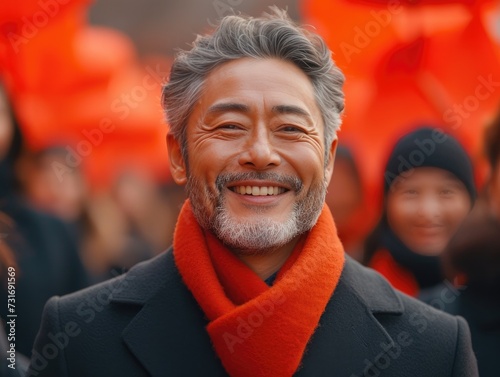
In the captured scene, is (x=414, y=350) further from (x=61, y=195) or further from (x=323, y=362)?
(x=61, y=195)

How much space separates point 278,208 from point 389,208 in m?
2.35

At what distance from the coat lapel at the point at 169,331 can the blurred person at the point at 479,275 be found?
140 cm

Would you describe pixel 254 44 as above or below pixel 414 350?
above

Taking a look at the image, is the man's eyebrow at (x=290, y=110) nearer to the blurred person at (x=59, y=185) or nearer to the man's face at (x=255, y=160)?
the man's face at (x=255, y=160)

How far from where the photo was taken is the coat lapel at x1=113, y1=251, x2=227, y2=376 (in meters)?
3.37

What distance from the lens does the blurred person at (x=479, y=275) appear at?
4340 mm

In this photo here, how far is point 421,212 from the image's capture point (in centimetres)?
545

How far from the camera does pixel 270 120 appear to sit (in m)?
3.42

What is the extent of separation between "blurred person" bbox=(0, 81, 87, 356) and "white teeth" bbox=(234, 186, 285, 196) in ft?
6.87

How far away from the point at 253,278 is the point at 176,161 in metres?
0.57

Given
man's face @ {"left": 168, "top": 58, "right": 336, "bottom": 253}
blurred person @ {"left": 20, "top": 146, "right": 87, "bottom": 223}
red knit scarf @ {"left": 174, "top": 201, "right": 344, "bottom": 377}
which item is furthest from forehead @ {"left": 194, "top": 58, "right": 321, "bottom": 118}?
blurred person @ {"left": 20, "top": 146, "right": 87, "bottom": 223}

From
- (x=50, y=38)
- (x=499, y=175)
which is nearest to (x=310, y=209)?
(x=499, y=175)

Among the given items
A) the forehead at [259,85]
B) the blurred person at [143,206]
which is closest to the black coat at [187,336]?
the forehead at [259,85]

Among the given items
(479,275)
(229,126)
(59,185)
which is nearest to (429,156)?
(479,275)
